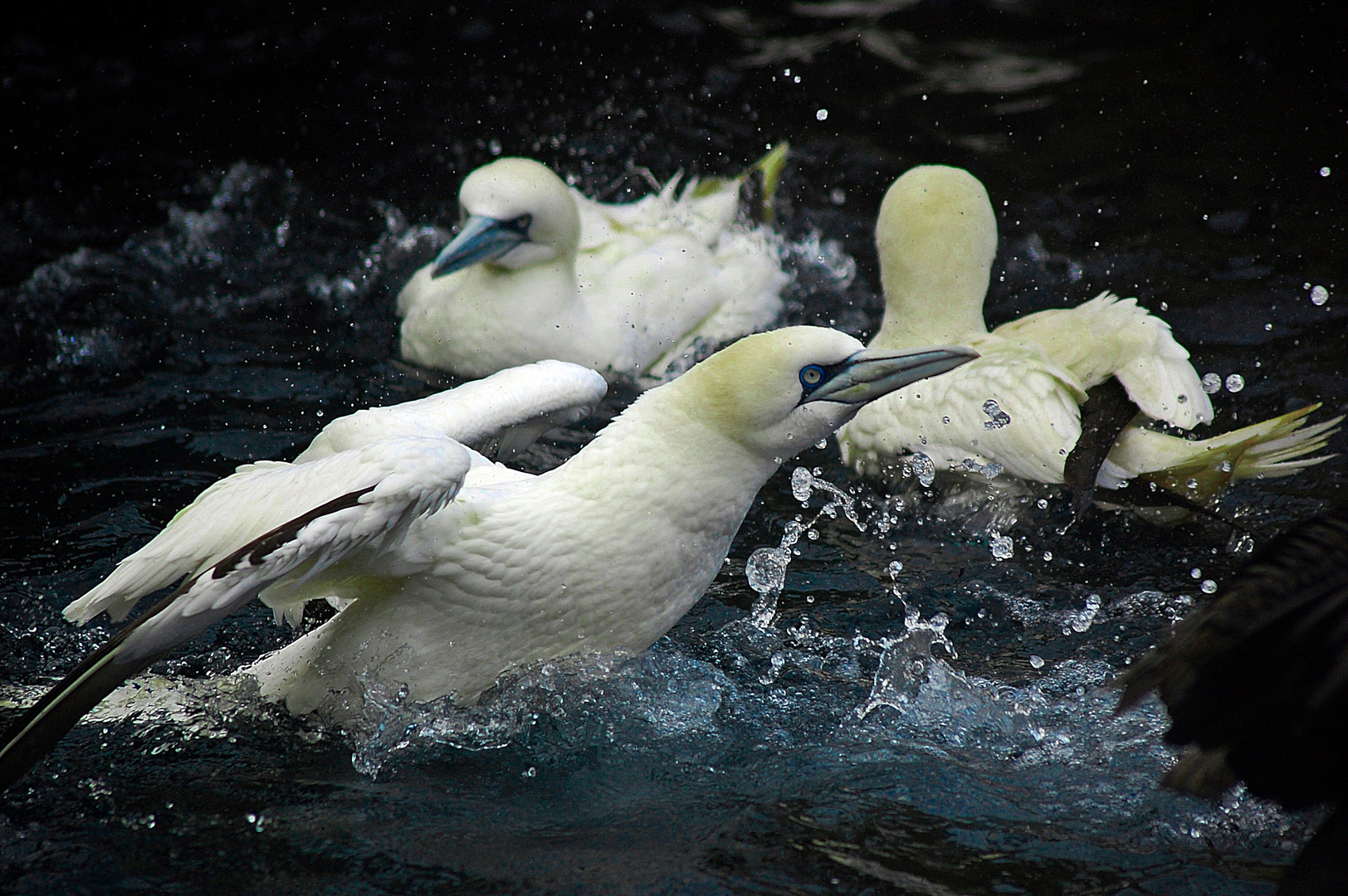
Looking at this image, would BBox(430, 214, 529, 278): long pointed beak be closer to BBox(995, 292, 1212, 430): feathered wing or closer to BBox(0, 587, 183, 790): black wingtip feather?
BBox(995, 292, 1212, 430): feathered wing

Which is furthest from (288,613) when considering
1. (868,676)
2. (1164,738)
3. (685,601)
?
(1164,738)

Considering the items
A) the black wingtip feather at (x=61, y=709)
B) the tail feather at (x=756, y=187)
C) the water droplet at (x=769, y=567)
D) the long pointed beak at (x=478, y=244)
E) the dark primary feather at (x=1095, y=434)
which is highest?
the tail feather at (x=756, y=187)

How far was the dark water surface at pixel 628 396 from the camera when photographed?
9.96 ft

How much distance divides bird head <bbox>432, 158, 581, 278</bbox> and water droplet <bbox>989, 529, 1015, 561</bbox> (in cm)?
241

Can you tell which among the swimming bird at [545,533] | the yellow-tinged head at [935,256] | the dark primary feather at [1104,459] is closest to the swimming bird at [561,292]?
the yellow-tinged head at [935,256]

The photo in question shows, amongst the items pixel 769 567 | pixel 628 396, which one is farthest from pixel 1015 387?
pixel 628 396

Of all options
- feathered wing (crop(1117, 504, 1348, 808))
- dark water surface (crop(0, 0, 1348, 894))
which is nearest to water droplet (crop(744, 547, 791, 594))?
dark water surface (crop(0, 0, 1348, 894))

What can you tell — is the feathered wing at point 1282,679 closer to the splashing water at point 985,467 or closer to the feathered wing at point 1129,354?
the feathered wing at point 1129,354

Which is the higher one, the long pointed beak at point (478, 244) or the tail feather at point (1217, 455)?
the long pointed beak at point (478, 244)

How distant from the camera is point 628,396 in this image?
18.5ft

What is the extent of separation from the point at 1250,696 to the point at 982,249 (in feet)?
9.37

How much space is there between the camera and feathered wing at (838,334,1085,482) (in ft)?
14.1

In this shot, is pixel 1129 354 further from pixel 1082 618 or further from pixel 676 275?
pixel 676 275

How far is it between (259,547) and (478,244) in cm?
309
